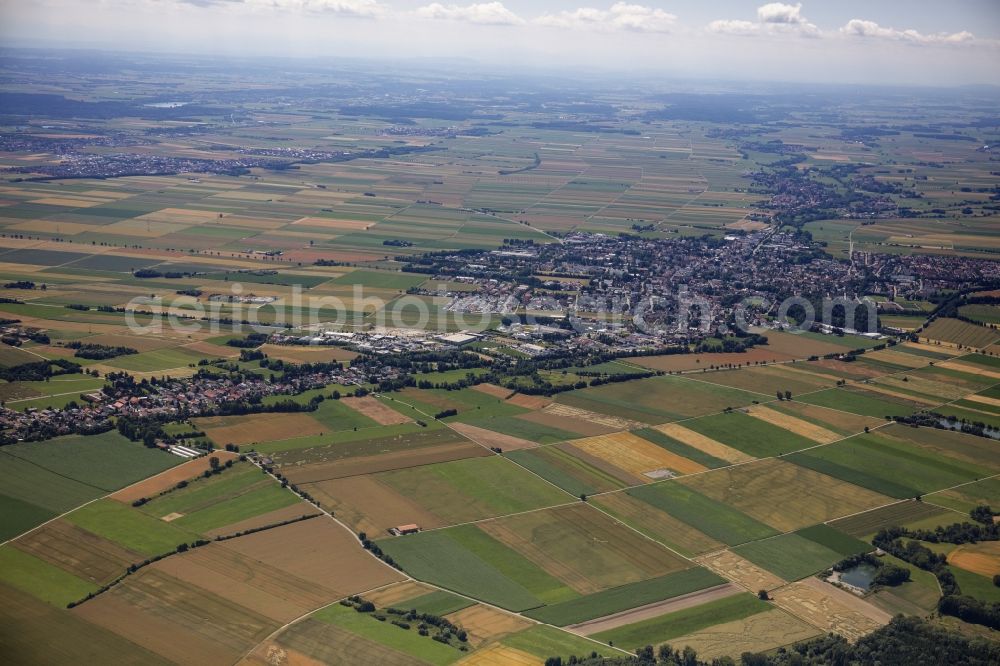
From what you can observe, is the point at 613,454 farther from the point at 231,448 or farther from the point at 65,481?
the point at 65,481

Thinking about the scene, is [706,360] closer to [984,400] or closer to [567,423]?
[567,423]

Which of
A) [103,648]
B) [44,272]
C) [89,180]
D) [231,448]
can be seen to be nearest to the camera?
[103,648]

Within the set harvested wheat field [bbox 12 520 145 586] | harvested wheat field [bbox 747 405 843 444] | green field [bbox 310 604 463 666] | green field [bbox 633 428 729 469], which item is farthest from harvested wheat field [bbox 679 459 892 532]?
harvested wheat field [bbox 12 520 145 586]

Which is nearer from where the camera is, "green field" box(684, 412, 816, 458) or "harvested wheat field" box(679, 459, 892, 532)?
"harvested wheat field" box(679, 459, 892, 532)

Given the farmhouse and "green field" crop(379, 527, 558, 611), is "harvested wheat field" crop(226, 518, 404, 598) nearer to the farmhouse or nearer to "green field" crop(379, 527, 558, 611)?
"green field" crop(379, 527, 558, 611)

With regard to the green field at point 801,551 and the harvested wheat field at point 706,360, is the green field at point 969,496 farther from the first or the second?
the harvested wheat field at point 706,360

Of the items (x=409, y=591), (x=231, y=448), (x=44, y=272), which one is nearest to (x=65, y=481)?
(x=231, y=448)
